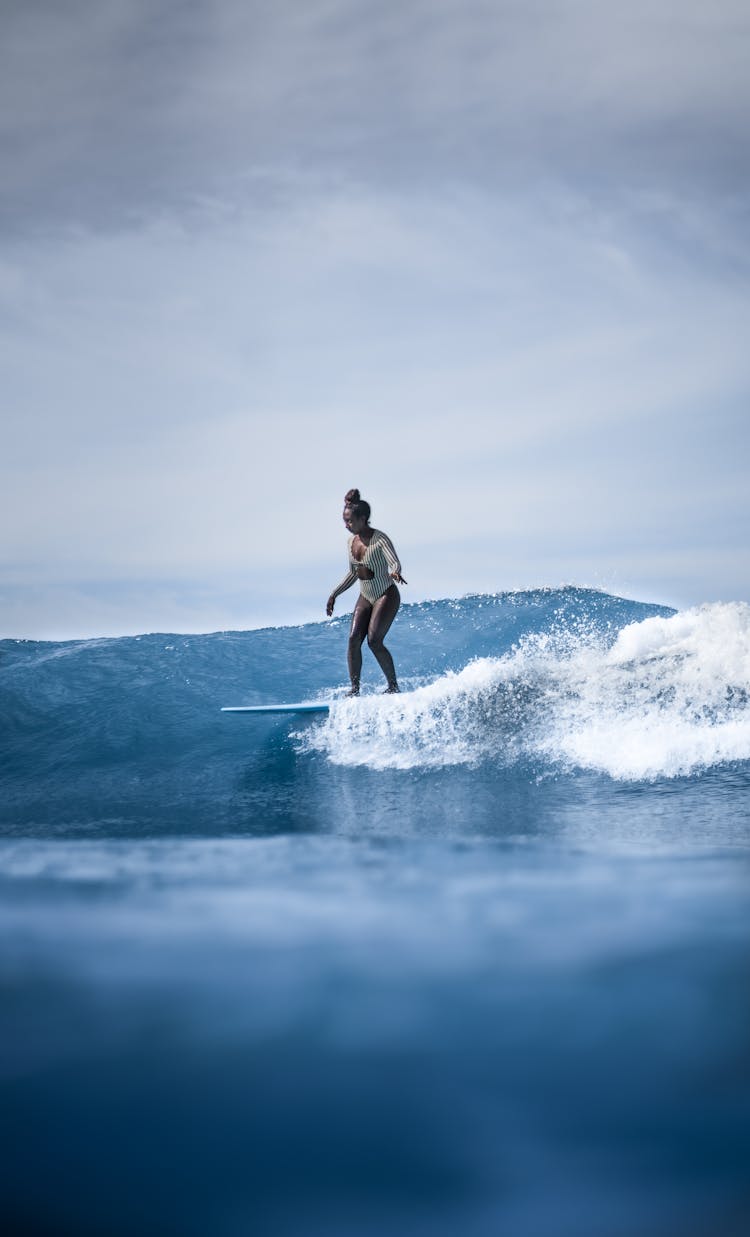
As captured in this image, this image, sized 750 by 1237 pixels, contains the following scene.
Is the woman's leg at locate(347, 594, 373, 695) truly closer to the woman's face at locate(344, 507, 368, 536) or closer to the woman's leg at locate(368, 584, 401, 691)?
the woman's leg at locate(368, 584, 401, 691)

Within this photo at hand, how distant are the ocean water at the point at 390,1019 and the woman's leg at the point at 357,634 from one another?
214 centimetres

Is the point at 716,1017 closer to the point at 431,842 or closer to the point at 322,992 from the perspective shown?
the point at 322,992

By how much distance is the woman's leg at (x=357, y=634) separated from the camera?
290 inches

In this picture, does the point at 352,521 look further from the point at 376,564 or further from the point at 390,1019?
the point at 390,1019

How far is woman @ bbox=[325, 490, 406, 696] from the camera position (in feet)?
23.5

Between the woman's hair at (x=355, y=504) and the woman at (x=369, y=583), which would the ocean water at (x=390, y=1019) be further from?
the woman's hair at (x=355, y=504)

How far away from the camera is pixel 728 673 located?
22.4 feet

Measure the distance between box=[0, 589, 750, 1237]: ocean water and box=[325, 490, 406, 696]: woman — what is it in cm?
206

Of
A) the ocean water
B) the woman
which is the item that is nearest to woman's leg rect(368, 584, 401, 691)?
the woman

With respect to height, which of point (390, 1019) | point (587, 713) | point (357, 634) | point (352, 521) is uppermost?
point (352, 521)

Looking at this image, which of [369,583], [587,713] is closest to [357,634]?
[369,583]

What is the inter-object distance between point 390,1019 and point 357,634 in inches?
220

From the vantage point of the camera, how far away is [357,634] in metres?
7.43

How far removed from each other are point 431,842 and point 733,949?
6.59 ft
